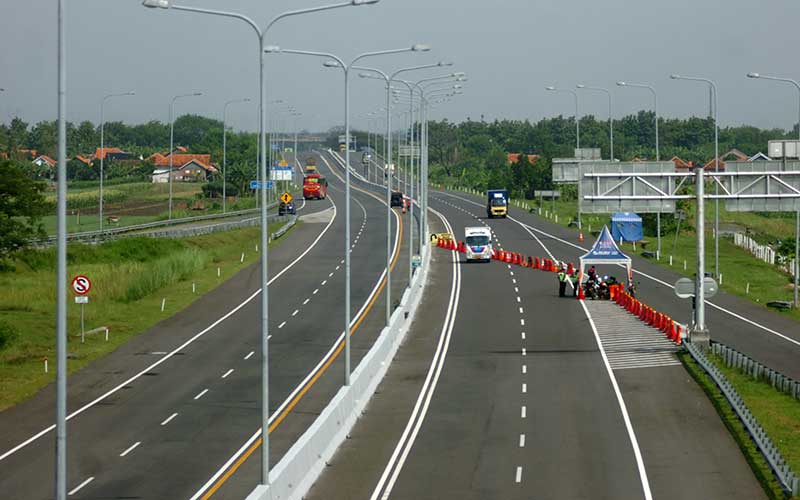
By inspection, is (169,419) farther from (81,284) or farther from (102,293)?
(102,293)

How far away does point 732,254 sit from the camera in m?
96.1

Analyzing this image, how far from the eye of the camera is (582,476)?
30984 millimetres

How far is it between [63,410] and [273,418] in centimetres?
2228

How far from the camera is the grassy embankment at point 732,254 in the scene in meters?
75.5

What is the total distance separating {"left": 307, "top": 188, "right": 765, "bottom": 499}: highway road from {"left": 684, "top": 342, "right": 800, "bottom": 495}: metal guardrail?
718 millimetres

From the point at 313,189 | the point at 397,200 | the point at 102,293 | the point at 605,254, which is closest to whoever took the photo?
the point at 102,293

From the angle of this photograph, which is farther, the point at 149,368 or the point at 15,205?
the point at 15,205

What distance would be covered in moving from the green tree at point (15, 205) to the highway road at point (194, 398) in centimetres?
1011

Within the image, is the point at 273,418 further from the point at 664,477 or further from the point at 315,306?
the point at 315,306

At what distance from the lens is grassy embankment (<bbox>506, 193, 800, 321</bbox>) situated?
248 ft

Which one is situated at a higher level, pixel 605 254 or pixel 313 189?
pixel 313 189

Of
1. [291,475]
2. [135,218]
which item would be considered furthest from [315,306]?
[135,218]

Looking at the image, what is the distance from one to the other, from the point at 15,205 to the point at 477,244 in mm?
32232

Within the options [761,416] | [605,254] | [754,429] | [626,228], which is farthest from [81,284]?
[626,228]
